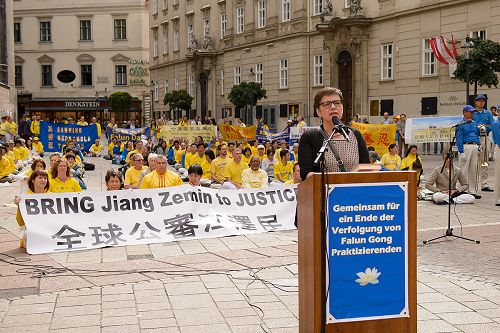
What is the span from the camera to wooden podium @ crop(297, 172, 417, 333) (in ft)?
15.0

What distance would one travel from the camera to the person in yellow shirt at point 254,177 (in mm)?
15242

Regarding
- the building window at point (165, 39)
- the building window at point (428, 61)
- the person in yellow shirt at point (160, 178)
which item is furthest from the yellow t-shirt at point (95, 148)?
the building window at point (165, 39)

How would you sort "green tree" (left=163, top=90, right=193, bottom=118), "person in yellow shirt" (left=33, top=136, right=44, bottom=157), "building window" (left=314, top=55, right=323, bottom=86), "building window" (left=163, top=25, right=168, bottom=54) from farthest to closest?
"building window" (left=163, top=25, right=168, bottom=54) → "green tree" (left=163, top=90, right=193, bottom=118) → "building window" (left=314, top=55, right=323, bottom=86) → "person in yellow shirt" (left=33, top=136, right=44, bottom=157)

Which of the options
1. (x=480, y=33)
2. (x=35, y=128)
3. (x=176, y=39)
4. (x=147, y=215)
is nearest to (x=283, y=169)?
(x=147, y=215)

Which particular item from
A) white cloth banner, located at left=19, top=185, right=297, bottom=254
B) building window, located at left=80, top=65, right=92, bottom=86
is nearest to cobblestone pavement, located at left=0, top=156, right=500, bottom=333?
white cloth banner, located at left=19, top=185, right=297, bottom=254

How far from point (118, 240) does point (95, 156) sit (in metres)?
23.5

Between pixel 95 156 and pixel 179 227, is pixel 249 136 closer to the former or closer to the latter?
pixel 95 156

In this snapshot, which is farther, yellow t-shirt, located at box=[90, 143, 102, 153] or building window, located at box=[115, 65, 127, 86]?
building window, located at box=[115, 65, 127, 86]

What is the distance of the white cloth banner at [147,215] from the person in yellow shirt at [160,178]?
1.91ft

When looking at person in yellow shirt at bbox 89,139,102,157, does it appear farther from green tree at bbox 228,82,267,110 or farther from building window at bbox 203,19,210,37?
building window at bbox 203,19,210,37

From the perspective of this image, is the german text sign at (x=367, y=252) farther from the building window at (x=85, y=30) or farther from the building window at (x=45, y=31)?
the building window at (x=45, y=31)

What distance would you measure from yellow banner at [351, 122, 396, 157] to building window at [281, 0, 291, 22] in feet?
73.4

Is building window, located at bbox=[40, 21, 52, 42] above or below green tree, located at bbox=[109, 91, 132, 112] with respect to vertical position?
above

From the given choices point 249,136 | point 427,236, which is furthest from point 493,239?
point 249,136
